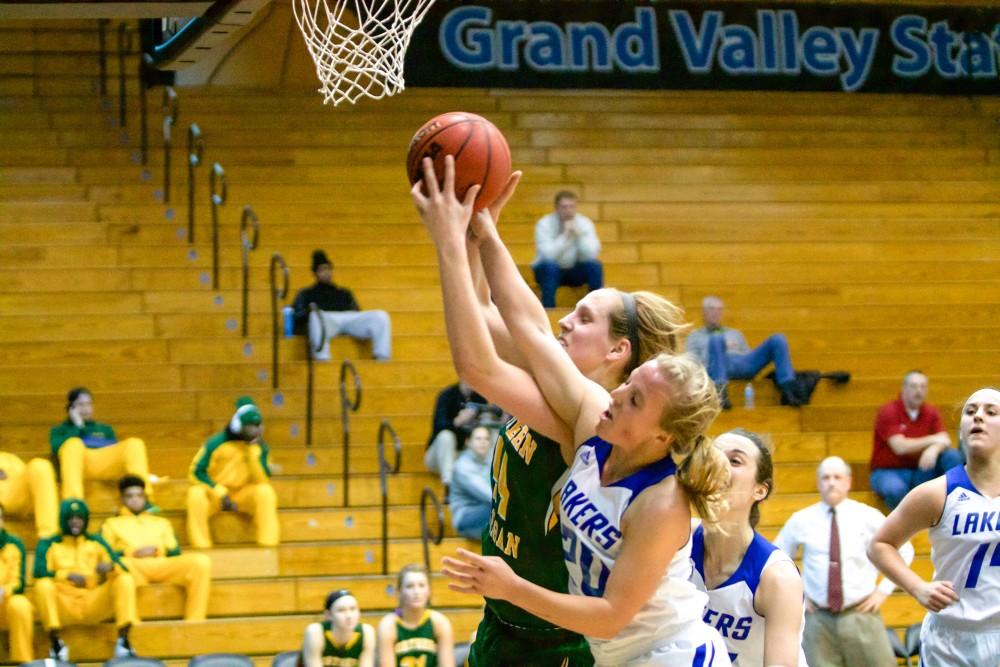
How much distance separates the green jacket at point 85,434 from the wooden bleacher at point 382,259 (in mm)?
405

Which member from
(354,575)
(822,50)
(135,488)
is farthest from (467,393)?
(822,50)

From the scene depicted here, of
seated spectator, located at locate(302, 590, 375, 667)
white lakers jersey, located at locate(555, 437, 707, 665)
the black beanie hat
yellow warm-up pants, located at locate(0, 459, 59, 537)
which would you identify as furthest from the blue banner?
white lakers jersey, located at locate(555, 437, 707, 665)

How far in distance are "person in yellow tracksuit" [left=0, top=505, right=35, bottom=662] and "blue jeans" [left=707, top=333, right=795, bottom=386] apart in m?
4.97

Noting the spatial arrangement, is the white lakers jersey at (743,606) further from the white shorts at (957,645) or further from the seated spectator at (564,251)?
the seated spectator at (564,251)

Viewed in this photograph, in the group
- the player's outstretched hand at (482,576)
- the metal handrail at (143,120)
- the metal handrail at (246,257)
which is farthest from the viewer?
the metal handrail at (143,120)

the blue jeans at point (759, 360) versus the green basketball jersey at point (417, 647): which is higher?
the blue jeans at point (759, 360)

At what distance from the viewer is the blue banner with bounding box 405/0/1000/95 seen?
14336 mm

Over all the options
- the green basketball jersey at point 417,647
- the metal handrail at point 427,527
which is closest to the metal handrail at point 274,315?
the metal handrail at point 427,527

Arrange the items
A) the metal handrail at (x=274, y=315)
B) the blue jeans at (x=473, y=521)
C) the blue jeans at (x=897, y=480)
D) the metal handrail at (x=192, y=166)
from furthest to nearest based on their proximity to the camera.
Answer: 1. the metal handrail at (x=192, y=166)
2. the metal handrail at (x=274, y=315)
3. the blue jeans at (x=897, y=480)
4. the blue jeans at (x=473, y=521)

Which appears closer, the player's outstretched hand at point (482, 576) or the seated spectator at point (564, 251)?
the player's outstretched hand at point (482, 576)

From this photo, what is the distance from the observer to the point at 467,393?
1032cm

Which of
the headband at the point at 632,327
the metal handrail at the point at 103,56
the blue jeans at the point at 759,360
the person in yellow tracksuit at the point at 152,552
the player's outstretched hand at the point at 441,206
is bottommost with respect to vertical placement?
the person in yellow tracksuit at the point at 152,552

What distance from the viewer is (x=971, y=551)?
515 centimetres

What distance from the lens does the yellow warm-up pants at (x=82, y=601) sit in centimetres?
896
